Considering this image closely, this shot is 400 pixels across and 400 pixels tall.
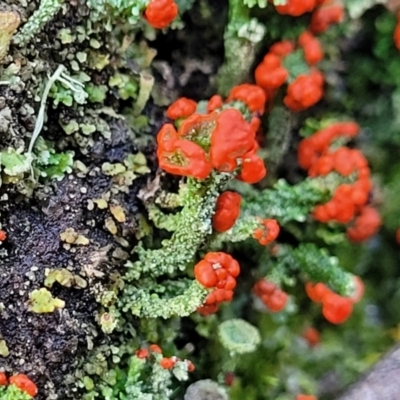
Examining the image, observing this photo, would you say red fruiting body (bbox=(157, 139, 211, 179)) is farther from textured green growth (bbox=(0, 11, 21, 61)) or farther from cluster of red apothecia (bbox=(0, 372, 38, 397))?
cluster of red apothecia (bbox=(0, 372, 38, 397))

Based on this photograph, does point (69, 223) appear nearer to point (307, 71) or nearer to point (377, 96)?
point (307, 71)

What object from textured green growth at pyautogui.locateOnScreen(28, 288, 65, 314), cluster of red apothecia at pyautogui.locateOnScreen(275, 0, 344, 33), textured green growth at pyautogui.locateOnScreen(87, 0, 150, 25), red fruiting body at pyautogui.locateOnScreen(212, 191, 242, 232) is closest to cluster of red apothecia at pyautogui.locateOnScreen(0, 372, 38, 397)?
textured green growth at pyautogui.locateOnScreen(28, 288, 65, 314)

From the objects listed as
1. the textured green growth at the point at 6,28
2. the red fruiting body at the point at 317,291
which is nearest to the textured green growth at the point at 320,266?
the red fruiting body at the point at 317,291

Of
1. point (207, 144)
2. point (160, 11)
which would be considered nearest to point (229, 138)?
point (207, 144)

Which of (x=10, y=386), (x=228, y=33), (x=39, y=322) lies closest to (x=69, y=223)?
(x=39, y=322)

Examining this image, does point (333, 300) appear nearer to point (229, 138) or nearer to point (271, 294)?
point (271, 294)

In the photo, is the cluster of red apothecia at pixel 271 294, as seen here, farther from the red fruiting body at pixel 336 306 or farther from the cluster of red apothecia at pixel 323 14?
the cluster of red apothecia at pixel 323 14
